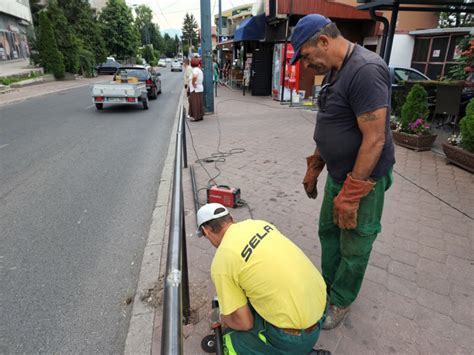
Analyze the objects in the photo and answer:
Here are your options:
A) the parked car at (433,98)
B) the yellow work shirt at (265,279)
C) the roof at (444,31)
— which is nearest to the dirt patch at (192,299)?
the yellow work shirt at (265,279)

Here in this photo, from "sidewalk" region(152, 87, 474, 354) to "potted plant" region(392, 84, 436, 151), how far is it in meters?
0.25

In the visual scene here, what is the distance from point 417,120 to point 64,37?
28.0 m

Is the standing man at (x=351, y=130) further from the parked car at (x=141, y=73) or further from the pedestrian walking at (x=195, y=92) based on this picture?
the parked car at (x=141, y=73)

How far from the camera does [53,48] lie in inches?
976

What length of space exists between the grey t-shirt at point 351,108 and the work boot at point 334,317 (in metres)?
0.96

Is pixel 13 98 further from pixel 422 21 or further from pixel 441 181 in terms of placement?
pixel 422 21

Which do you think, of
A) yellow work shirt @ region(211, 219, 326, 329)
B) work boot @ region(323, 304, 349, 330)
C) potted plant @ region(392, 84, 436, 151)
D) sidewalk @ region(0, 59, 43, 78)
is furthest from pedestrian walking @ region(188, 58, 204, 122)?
sidewalk @ region(0, 59, 43, 78)

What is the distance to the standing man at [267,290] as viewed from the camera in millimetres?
1644

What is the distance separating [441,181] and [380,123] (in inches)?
161

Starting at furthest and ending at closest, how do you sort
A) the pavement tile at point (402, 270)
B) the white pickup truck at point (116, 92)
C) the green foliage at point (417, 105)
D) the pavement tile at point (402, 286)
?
the white pickup truck at point (116, 92)
the green foliage at point (417, 105)
the pavement tile at point (402, 270)
the pavement tile at point (402, 286)

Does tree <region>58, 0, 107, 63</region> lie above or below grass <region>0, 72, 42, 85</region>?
above

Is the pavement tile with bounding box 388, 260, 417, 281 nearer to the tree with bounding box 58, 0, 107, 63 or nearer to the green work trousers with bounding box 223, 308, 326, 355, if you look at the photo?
the green work trousers with bounding box 223, 308, 326, 355

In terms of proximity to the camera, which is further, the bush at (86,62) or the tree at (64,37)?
the bush at (86,62)

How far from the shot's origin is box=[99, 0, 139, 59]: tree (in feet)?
139
